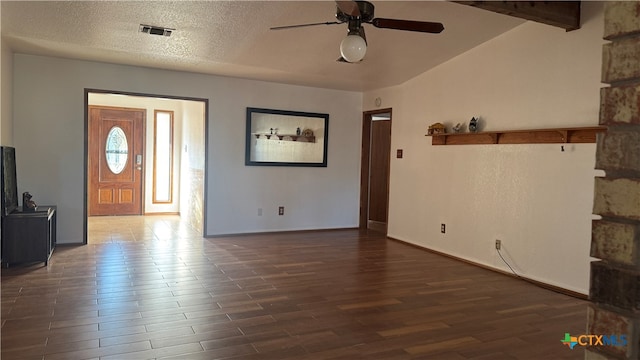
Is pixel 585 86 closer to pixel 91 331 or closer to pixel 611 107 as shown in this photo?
pixel 611 107

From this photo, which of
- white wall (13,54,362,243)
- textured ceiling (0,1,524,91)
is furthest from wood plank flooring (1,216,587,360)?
textured ceiling (0,1,524,91)

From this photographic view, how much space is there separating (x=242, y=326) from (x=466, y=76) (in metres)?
4.02

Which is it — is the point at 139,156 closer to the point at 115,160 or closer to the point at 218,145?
the point at 115,160

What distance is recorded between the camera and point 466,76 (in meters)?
5.40

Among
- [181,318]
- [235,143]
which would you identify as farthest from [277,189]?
[181,318]

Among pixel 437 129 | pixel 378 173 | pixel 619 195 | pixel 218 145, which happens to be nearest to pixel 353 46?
pixel 619 195

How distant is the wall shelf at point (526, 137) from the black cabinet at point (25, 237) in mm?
4654

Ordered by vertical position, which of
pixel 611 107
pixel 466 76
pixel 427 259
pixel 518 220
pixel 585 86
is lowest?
pixel 427 259

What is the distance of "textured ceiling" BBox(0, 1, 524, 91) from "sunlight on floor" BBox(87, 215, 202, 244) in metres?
2.37

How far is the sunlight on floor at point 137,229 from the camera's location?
20.3ft

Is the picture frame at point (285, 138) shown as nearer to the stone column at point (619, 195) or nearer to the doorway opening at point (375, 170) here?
the doorway opening at point (375, 170)

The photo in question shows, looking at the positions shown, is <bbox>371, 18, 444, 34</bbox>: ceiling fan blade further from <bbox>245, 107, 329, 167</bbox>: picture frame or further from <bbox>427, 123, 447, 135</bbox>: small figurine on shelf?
<bbox>245, 107, 329, 167</bbox>: picture frame

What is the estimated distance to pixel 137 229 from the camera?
22.6 feet

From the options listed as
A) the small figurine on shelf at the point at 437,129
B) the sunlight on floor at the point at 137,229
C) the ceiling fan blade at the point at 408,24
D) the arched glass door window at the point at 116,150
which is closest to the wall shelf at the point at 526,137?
the small figurine on shelf at the point at 437,129
